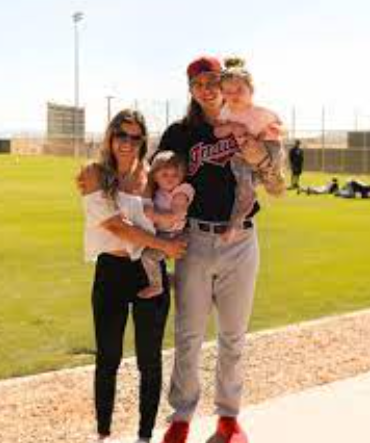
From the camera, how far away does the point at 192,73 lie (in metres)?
4.86

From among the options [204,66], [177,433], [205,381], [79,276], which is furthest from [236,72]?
[79,276]

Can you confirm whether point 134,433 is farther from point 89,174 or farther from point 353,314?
point 353,314

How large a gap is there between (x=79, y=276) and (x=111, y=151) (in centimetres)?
661

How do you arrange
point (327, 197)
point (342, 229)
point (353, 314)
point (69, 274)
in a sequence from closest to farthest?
point (353, 314)
point (69, 274)
point (342, 229)
point (327, 197)

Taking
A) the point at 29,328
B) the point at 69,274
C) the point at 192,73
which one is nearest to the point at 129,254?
the point at 192,73

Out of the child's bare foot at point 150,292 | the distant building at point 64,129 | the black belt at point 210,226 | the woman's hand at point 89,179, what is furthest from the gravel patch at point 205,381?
the distant building at point 64,129

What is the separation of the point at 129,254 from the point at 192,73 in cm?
99

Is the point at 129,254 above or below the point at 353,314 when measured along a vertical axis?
above

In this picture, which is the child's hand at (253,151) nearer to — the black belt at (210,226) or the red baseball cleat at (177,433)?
the black belt at (210,226)

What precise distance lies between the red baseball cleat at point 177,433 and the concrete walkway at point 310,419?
135 millimetres

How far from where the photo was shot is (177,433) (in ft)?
16.6

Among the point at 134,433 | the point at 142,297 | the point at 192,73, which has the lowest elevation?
the point at 134,433

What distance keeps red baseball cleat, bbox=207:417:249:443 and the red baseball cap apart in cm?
189

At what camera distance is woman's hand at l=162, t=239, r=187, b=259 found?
4.79 m
